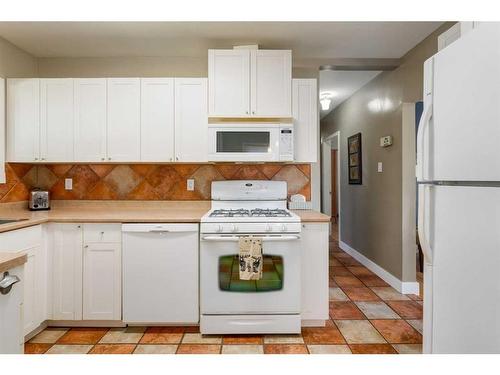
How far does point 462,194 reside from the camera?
121 cm

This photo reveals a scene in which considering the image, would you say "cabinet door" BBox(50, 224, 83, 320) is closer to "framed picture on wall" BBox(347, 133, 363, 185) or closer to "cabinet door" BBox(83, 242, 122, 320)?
"cabinet door" BBox(83, 242, 122, 320)

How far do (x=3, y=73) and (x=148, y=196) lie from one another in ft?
5.25

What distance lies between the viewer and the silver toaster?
2789 mm

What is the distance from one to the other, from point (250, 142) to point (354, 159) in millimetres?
2430

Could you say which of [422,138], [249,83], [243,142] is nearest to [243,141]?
[243,142]

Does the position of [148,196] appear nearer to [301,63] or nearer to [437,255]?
[301,63]

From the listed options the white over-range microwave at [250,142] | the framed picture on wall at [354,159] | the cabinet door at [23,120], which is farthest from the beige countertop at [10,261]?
the framed picture on wall at [354,159]

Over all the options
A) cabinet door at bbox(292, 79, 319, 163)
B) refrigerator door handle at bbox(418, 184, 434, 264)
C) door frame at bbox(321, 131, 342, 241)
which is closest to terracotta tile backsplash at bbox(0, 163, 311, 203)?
cabinet door at bbox(292, 79, 319, 163)

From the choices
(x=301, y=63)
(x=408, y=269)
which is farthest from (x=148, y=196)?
(x=408, y=269)

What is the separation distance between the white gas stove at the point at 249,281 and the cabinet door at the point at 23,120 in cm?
171

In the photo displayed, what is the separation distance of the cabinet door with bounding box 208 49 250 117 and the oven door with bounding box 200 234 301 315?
44.1 inches

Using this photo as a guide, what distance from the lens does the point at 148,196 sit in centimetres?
301

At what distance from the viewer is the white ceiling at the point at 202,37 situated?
2502 millimetres

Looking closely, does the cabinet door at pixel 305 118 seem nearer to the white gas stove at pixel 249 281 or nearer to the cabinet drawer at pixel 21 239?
the white gas stove at pixel 249 281
